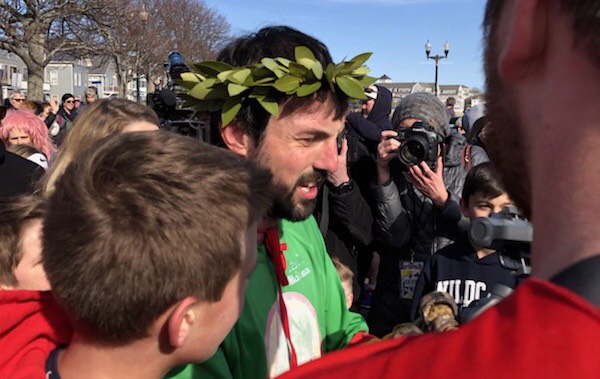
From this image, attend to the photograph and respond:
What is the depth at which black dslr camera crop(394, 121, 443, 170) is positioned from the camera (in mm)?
3896

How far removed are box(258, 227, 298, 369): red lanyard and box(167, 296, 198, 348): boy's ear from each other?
0.51 m

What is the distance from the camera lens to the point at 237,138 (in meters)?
2.37

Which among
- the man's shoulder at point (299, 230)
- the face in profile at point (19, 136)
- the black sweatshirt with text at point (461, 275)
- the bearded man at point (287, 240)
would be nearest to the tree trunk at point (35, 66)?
the face in profile at point (19, 136)

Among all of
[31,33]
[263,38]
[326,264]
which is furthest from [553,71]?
[31,33]

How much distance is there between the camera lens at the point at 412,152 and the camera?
3898 mm

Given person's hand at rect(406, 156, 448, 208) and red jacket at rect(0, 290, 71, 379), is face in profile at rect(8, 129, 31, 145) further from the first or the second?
red jacket at rect(0, 290, 71, 379)

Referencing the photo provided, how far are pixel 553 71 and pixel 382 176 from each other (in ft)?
10.9

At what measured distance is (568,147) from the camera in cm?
71

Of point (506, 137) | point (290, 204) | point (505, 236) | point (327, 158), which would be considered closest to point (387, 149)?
point (327, 158)

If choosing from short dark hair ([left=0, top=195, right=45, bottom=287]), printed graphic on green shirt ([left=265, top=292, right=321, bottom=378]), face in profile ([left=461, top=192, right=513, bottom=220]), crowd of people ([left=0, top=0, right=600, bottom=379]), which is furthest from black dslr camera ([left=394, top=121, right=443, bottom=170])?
short dark hair ([left=0, top=195, right=45, bottom=287])

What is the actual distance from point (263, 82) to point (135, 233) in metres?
1.07

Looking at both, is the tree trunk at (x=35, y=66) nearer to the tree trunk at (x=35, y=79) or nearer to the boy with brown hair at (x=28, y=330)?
the tree trunk at (x=35, y=79)

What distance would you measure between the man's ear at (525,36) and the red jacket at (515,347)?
0.26 m

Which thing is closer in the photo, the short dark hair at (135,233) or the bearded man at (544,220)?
the bearded man at (544,220)
